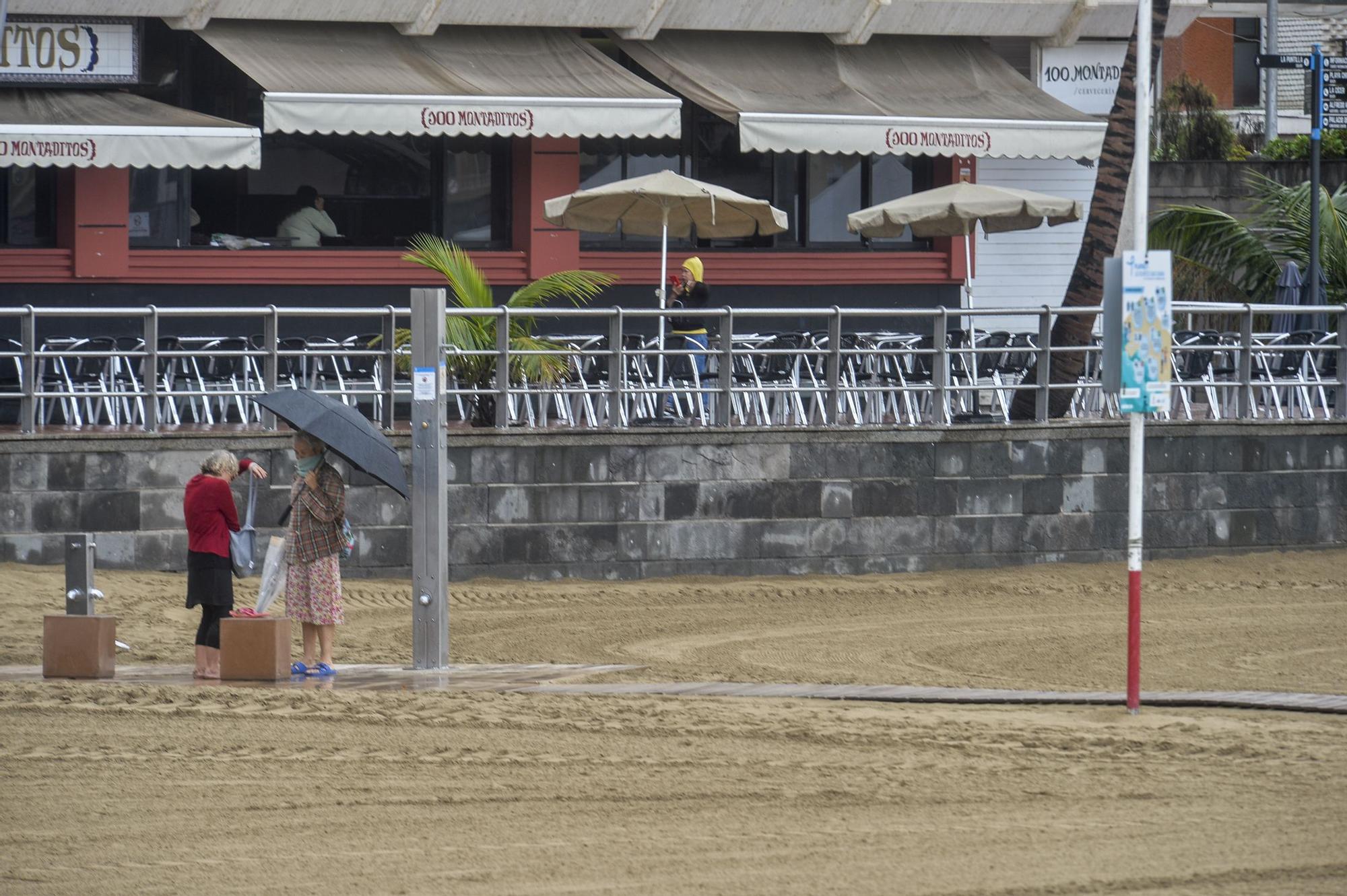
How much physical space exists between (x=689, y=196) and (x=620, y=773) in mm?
9871

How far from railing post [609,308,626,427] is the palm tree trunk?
4.23m

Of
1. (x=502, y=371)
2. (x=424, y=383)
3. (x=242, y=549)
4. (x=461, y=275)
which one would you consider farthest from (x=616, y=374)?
(x=242, y=549)

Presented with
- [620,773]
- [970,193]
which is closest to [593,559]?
[970,193]

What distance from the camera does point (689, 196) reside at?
58.8 ft

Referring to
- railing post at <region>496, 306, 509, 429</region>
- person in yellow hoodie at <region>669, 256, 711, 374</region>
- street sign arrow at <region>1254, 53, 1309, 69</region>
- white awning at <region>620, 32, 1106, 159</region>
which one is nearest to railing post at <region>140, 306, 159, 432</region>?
railing post at <region>496, 306, 509, 429</region>

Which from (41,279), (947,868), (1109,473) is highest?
(41,279)

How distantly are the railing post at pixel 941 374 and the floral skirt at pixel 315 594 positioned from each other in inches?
252

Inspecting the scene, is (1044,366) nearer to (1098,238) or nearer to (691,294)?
(1098,238)

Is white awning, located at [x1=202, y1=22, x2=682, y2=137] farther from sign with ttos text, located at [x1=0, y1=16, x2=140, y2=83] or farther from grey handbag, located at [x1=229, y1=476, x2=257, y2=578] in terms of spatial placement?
grey handbag, located at [x1=229, y1=476, x2=257, y2=578]

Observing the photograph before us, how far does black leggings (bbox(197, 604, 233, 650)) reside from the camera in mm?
11805

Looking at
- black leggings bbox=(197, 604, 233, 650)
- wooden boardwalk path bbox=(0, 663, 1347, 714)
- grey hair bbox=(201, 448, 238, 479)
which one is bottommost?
wooden boardwalk path bbox=(0, 663, 1347, 714)

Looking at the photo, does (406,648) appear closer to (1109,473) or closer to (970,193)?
(1109,473)

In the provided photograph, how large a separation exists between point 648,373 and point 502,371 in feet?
6.80

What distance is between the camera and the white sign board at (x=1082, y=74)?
23.6 m
